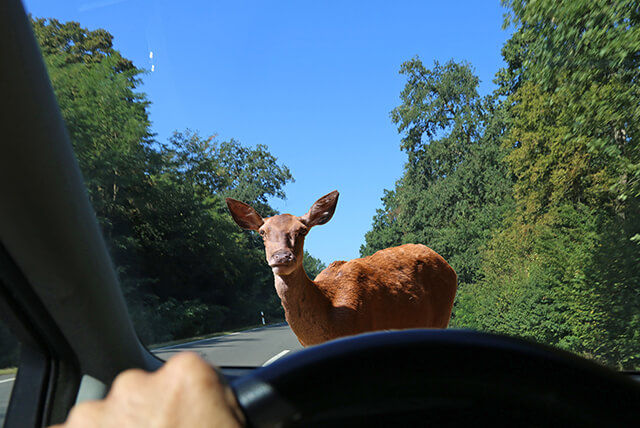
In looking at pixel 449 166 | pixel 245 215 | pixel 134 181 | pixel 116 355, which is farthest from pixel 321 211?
pixel 449 166

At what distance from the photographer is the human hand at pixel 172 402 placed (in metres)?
0.54

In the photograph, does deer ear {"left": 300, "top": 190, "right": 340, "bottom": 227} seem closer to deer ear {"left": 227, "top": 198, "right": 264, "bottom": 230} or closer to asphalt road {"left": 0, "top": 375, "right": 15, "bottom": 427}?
deer ear {"left": 227, "top": 198, "right": 264, "bottom": 230}

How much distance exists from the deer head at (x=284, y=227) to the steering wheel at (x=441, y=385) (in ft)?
12.9

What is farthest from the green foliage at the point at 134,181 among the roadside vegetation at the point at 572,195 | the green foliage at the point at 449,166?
the green foliage at the point at 449,166

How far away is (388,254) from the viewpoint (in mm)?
6258

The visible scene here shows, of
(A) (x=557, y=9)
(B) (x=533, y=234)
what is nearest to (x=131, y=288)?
(A) (x=557, y=9)

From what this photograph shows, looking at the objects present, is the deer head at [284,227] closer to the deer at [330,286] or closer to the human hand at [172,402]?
the deer at [330,286]

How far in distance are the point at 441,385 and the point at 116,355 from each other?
1659mm

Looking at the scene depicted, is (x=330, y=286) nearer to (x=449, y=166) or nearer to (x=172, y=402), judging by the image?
(x=172, y=402)

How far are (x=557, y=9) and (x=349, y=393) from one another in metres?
10.1

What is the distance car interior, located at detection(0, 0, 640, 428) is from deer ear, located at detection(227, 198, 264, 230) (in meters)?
2.35

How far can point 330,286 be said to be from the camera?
17.5 feet

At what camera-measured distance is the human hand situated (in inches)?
21.4

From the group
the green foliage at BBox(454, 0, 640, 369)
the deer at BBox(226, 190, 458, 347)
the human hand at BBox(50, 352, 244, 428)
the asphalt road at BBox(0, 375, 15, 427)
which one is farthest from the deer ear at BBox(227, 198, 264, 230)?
the green foliage at BBox(454, 0, 640, 369)
